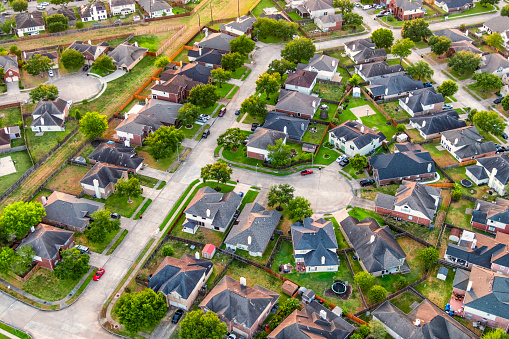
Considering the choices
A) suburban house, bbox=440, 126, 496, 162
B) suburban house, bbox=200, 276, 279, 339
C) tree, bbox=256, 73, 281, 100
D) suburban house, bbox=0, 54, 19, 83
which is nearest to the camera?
suburban house, bbox=200, 276, 279, 339

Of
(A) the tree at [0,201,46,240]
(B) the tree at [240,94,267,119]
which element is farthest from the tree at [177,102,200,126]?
(A) the tree at [0,201,46,240]

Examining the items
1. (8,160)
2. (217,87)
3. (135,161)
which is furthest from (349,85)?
(8,160)

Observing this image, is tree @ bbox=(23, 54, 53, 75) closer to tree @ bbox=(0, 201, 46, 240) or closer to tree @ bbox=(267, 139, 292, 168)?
tree @ bbox=(0, 201, 46, 240)

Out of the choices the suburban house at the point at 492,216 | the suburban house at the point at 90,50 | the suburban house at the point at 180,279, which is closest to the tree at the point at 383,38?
the suburban house at the point at 492,216

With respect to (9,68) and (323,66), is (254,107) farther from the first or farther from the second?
(9,68)

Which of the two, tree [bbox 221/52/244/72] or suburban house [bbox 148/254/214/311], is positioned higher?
tree [bbox 221/52/244/72]

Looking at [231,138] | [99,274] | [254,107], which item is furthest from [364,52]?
[99,274]

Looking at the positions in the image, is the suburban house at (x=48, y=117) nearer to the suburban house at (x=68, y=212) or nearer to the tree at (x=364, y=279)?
the suburban house at (x=68, y=212)
